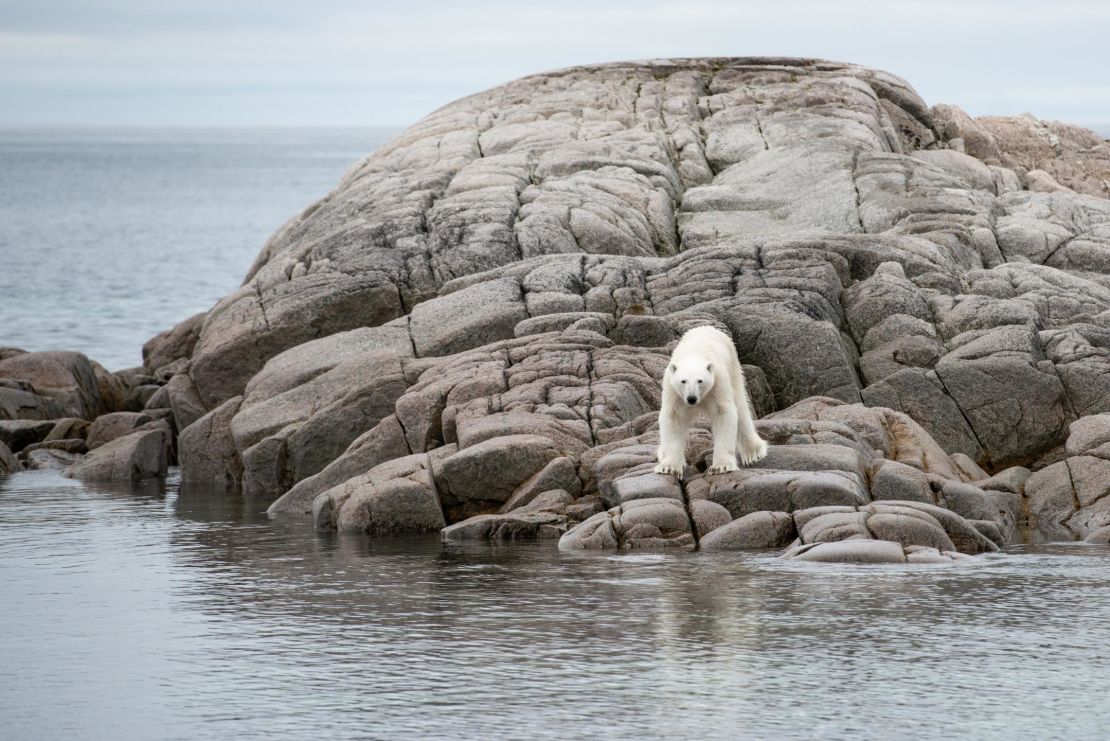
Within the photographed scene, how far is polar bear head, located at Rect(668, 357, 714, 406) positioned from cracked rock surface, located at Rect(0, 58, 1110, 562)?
55.3 inches

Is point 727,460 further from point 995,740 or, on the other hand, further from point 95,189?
point 95,189

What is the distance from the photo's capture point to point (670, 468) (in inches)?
775

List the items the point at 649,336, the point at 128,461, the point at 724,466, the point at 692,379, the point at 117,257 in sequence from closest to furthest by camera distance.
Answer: the point at 692,379
the point at 724,466
the point at 649,336
the point at 128,461
the point at 117,257

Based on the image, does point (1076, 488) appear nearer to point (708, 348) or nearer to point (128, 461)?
point (708, 348)

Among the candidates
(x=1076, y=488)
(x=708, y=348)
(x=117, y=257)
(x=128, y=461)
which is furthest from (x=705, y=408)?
(x=117, y=257)

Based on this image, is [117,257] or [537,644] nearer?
[537,644]

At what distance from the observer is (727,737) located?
11391 millimetres

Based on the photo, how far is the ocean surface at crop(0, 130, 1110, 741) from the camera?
11992mm

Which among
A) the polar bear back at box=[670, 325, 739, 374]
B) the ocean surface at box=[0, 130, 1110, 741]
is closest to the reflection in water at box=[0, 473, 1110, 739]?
the ocean surface at box=[0, 130, 1110, 741]

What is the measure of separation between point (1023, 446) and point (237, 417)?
528 inches

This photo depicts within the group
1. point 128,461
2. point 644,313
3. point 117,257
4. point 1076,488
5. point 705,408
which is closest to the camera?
point 705,408

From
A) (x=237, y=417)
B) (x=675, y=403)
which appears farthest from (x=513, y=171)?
(x=675, y=403)

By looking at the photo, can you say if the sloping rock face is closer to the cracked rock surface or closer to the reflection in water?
the cracked rock surface

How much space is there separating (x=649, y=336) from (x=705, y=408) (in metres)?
6.29
